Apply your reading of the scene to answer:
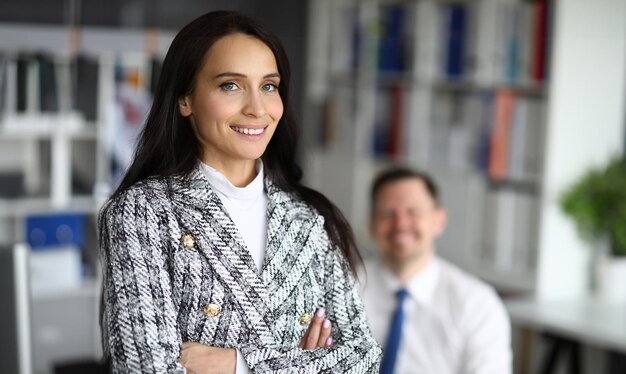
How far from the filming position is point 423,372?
2510 millimetres

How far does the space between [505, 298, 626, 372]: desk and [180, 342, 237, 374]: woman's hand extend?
2.28 m

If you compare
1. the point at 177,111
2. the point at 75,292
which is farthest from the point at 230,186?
the point at 75,292

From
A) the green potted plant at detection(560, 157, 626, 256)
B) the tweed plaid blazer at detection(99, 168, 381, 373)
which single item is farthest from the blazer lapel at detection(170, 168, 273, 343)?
the green potted plant at detection(560, 157, 626, 256)

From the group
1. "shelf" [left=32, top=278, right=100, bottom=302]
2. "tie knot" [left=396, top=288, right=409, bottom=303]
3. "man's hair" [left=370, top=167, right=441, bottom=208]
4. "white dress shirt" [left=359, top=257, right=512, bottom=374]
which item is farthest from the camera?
"shelf" [left=32, top=278, right=100, bottom=302]

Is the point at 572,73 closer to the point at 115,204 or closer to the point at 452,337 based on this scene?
the point at 452,337

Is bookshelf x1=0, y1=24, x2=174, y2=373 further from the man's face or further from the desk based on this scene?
the man's face

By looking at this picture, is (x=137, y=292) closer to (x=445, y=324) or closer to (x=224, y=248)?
(x=224, y=248)

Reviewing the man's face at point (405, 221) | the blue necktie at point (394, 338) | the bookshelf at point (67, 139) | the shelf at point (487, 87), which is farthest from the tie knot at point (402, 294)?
the bookshelf at point (67, 139)

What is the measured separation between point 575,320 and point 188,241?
2520mm

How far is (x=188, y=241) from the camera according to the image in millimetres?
1347

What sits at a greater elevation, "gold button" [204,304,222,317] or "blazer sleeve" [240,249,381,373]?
"gold button" [204,304,222,317]

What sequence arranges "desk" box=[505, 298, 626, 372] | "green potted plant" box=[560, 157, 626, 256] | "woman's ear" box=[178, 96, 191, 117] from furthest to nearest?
"green potted plant" box=[560, 157, 626, 256]
"desk" box=[505, 298, 626, 372]
"woman's ear" box=[178, 96, 191, 117]

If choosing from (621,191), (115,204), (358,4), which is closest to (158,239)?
(115,204)

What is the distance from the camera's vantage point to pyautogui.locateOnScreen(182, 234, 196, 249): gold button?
134cm
